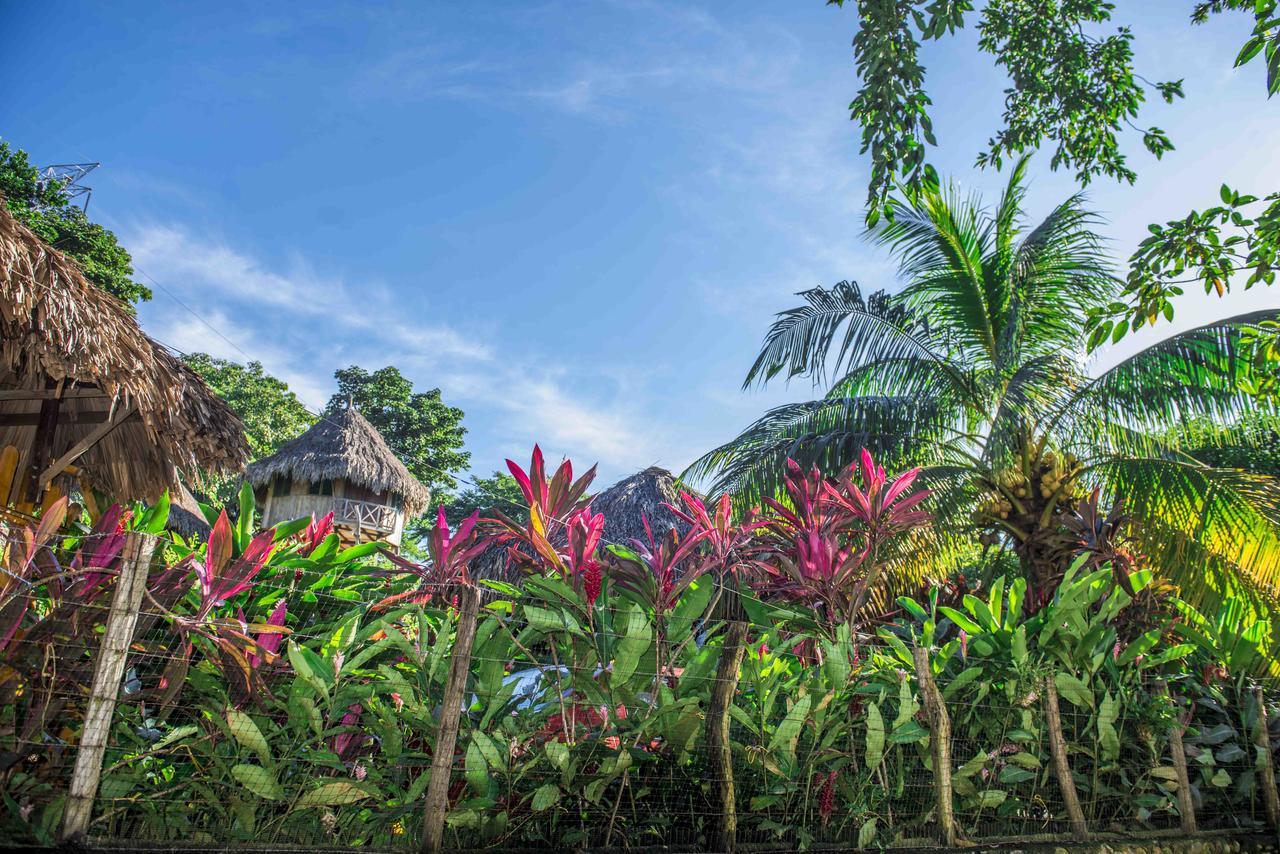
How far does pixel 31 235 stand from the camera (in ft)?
14.1

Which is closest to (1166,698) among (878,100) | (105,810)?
(878,100)

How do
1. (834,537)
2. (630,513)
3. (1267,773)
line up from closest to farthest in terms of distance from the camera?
(834,537) < (1267,773) < (630,513)

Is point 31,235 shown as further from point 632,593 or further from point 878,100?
point 878,100

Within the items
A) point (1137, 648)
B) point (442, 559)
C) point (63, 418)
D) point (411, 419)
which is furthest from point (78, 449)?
point (411, 419)

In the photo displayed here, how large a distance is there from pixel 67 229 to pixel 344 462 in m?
8.79

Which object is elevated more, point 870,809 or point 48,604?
point 48,604

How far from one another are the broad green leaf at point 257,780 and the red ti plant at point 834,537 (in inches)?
85.2

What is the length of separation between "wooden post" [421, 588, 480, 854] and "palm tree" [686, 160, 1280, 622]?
4.57 meters

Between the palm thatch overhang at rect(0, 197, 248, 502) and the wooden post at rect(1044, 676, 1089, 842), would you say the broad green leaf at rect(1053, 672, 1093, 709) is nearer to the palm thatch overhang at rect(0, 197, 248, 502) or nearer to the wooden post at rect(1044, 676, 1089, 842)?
the wooden post at rect(1044, 676, 1089, 842)

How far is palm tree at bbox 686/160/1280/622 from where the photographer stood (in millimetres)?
6090

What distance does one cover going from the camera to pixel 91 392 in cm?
507

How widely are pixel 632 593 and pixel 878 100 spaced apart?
258 centimetres

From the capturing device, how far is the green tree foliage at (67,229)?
17.9 m

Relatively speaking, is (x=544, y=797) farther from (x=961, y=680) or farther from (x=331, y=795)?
(x=961, y=680)
